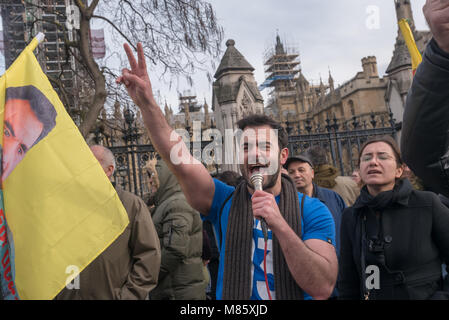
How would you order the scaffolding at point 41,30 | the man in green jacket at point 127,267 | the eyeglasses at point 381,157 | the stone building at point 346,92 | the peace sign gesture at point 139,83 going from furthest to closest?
1. the stone building at point 346,92
2. the scaffolding at point 41,30
3. the eyeglasses at point 381,157
4. the man in green jacket at point 127,267
5. the peace sign gesture at point 139,83

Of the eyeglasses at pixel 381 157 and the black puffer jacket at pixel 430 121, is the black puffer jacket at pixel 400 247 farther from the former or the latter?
the black puffer jacket at pixel 430 121

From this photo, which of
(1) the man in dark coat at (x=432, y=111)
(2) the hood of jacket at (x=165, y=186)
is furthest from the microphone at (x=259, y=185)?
(2) the hood of jacket at (x=165, y=186)

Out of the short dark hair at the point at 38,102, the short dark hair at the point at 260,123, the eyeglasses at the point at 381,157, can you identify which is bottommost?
the eyeglasses at the point at 381,157

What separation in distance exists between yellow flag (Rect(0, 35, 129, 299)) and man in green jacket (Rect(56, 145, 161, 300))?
480 millimetres

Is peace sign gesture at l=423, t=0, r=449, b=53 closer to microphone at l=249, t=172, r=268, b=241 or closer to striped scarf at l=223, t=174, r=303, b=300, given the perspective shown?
microphone at l=249, t=172, r=268, b=241

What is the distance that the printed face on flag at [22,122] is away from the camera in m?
2.29

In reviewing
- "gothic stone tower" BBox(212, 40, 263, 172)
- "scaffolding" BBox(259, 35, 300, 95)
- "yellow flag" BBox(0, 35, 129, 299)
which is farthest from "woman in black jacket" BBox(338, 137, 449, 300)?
"scaffolding" BBox(259, 35, 300, 95)

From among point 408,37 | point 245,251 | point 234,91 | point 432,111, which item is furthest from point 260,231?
point 234,91

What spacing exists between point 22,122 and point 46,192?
19.3 inches

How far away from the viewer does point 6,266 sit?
2.21 meters

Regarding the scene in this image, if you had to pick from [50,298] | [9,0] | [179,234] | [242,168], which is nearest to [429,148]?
[242,168]

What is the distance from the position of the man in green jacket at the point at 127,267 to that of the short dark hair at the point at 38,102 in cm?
86

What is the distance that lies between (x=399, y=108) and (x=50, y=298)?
365 inches

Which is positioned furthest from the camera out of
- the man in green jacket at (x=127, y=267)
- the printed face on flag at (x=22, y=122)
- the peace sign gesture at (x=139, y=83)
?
the man in green jacket at (x=127, y=267)
